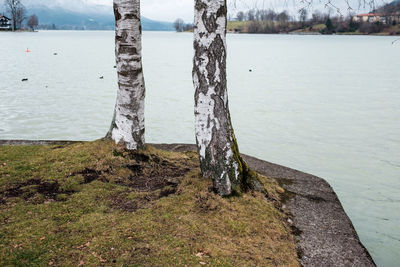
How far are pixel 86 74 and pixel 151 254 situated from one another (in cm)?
3787

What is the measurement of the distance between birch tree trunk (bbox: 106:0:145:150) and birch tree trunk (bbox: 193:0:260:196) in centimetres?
176

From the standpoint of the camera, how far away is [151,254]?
4895mm

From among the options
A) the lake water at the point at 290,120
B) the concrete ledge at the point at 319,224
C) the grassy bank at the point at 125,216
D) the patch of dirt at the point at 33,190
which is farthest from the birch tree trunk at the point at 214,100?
the lake water at the point at 290,120

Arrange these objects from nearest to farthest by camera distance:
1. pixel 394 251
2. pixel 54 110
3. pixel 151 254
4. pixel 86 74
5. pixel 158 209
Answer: pixel 151 254 → pixel 158 209 → pixel 394 251 → pixel 54 110 → pixel 86 74

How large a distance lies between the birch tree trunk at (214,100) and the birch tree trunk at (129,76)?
5.76 ft

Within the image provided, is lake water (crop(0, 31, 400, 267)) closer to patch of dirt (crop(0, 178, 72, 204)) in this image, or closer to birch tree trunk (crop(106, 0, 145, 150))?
birch tree trunk (crop(106, 0, 145, 150))

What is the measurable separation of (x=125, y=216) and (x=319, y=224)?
11.0 ft

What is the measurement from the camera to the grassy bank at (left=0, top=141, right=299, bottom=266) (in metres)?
4.89

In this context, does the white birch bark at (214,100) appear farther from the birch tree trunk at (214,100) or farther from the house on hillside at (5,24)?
the house on hillside at (5,24)

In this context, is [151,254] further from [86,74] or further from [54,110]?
[86,74]

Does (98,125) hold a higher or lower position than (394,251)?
higher

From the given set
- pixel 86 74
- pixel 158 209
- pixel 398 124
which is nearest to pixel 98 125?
pixel 158 209

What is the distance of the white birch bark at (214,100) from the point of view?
20.4 ft

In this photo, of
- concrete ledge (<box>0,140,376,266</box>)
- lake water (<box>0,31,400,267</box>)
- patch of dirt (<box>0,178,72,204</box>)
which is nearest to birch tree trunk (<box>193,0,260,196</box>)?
concrete ledge (<box>0,140,376,266</box>)
